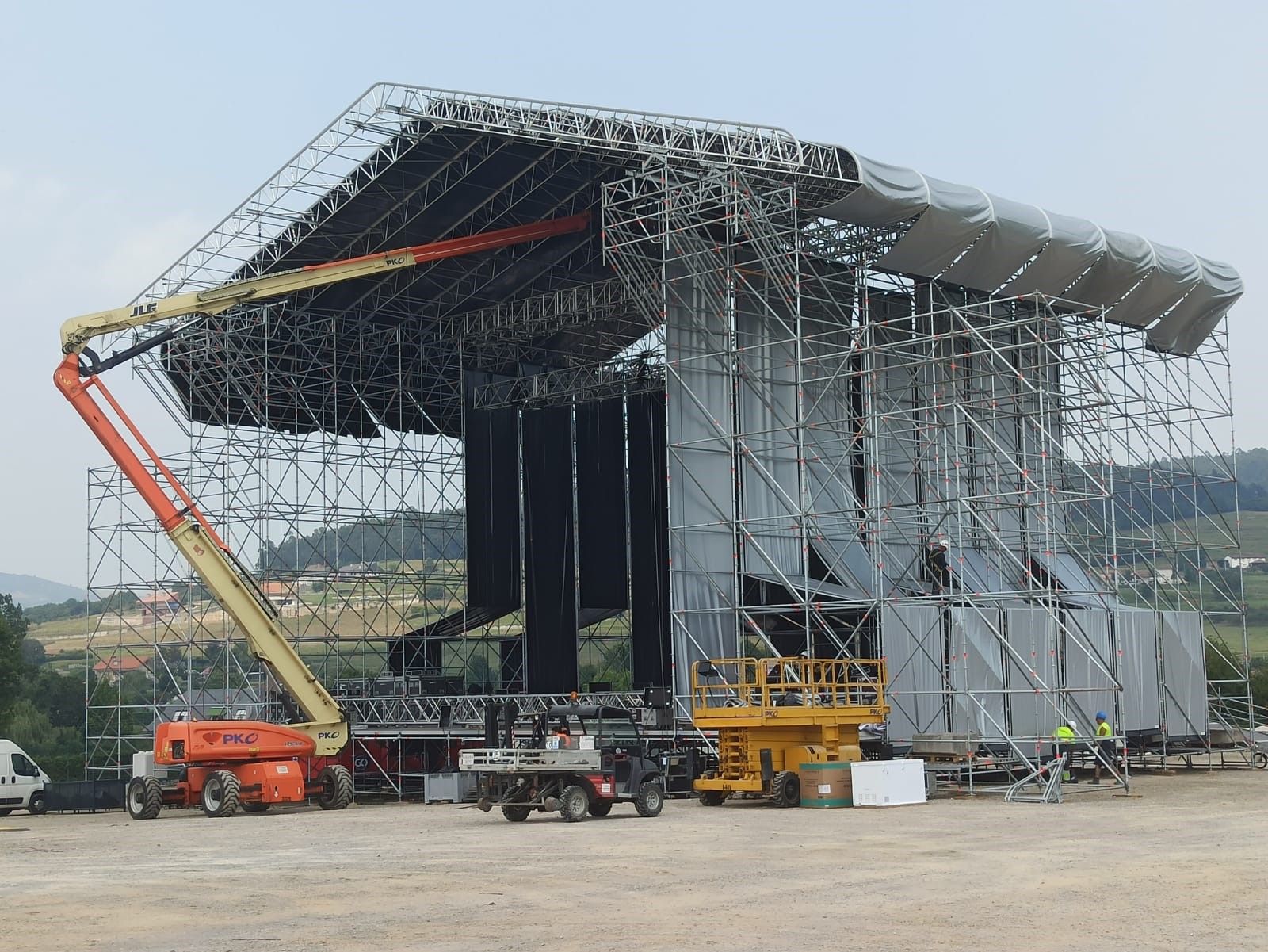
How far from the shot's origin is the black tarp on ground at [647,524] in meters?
40.2

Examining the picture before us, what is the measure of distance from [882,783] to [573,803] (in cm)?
526

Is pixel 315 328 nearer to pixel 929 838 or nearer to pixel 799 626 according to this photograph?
pixel 799 626

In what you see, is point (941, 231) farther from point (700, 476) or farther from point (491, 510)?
point (491, 510)

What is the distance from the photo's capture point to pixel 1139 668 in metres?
35.1

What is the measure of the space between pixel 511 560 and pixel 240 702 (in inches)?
333

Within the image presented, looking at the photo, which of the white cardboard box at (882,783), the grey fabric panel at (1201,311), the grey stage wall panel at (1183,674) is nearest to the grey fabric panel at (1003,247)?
the grey fabric panel at (1201,311)

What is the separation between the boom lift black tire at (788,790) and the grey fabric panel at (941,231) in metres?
11.7

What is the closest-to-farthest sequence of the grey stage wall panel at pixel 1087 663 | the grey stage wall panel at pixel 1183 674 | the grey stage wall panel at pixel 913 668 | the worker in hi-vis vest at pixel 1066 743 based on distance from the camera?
the worker in hi-vis vest at pixel 1066 743
the grey stage wall panel at pixel 913 668
the grey stage wall panel at pixel 1087 663
the grey stage wall panel at pixel 1183 674

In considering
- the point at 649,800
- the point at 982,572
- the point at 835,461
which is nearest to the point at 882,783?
the point at 649,800

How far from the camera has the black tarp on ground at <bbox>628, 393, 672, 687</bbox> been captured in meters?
40.2

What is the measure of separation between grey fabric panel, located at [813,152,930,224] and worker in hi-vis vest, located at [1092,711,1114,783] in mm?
10338

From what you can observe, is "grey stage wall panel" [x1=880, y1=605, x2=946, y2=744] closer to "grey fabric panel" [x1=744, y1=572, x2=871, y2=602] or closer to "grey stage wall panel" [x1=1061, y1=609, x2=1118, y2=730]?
"grey fabric panel" [x1=744, y1=572, x2=871, y2=602]

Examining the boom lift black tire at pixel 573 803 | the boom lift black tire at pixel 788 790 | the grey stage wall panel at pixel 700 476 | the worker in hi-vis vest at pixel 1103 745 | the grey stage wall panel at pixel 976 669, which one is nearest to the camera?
the boom lift black tire at pixel 573 803

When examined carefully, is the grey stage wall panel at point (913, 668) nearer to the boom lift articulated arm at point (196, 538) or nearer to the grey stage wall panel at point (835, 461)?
the grey stage wall panel at point (835, 461)
